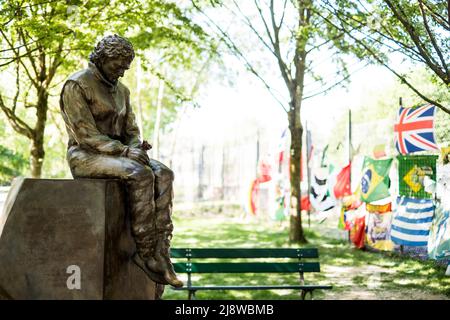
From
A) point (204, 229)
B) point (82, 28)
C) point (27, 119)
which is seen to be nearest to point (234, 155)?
point (204, 229)

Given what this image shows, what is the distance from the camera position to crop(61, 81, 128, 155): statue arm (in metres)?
3.88

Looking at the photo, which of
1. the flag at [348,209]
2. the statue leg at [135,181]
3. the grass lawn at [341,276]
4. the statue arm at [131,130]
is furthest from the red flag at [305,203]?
the statue leg at [135,181]

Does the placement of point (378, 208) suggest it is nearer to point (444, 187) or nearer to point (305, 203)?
point (444, 187)

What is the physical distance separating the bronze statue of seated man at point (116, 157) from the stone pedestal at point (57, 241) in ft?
0.67

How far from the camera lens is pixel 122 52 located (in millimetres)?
3910

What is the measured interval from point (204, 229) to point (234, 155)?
19.6 ft

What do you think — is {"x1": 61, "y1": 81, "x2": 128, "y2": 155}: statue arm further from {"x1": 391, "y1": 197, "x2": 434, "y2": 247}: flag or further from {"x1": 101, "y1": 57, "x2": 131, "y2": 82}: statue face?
{"x1": 391, "y1": 197, "x2": 434, "y2": 247}: flag

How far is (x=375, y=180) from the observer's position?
10.3 metres

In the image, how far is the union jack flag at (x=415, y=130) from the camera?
27.0 ft

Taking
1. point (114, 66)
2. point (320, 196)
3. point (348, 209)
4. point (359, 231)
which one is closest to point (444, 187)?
point (359, 231)

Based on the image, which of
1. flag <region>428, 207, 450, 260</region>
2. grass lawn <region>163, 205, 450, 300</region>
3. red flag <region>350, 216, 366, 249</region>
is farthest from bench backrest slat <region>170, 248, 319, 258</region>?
red flag <region>350, 216, 366, 249</region>

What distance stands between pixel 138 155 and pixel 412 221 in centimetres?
613

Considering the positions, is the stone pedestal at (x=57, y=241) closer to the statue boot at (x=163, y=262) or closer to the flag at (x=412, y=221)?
the statue boot at (x=163, y=262)
